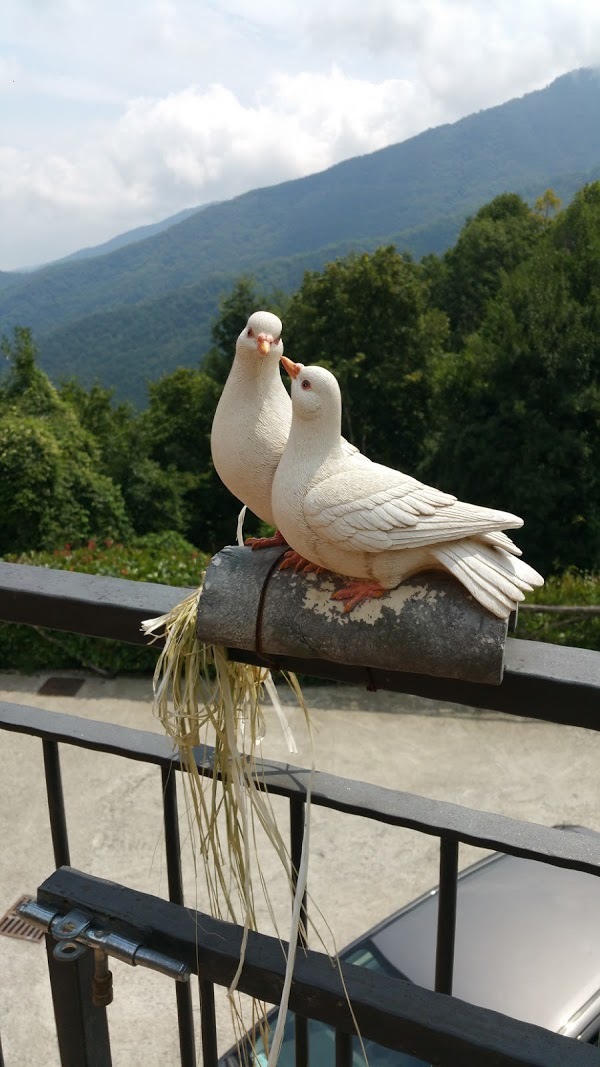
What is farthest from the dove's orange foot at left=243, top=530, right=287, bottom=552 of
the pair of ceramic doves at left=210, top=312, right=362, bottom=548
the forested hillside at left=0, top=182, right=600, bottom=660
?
the forested hillside at left=0, top=182, right=600, bottom=660

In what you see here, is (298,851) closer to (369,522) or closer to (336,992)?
(336,992)

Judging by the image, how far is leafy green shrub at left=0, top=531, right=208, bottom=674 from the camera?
704 cm

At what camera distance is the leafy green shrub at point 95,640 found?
704 cm

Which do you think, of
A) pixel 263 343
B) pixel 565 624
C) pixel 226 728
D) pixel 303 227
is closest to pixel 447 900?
pixel 226 728

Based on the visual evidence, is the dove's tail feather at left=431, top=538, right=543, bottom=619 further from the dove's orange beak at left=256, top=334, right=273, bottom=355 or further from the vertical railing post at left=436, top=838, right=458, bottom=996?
the vertical railing post at left=436, top=838, right=458, bottom=996

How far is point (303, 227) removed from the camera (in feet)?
402

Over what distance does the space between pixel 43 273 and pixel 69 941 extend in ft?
425

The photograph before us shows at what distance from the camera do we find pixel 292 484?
90 cm

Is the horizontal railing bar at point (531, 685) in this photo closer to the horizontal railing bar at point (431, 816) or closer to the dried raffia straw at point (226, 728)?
the dried raffia straw at point (226, 728)

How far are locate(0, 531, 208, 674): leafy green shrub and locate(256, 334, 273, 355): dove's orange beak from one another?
19.8 feet

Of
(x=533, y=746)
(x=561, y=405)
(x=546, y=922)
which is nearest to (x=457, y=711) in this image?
(x=533, y=746)

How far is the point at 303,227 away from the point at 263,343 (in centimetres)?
12880

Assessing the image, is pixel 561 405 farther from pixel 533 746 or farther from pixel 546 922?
pixel 546 922

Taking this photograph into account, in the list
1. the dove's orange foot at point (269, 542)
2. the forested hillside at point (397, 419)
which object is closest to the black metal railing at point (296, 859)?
the dove's orange foot at point (269, 542)
